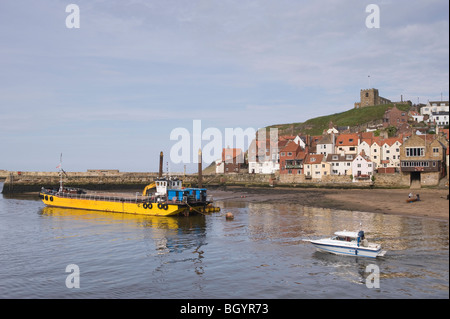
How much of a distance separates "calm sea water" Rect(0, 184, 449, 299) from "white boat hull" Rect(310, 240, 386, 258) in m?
0.47

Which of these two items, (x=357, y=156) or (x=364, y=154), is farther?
(x=364, y=154)

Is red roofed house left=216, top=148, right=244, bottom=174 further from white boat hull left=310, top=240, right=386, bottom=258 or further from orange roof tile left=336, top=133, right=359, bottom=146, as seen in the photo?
white boat hull left=310, top=240, right=386, bottom=258

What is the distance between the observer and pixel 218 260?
95.8ft

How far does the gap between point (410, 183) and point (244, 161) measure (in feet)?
200

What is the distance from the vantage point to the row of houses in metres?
82.6

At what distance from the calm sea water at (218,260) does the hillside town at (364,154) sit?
137 feet

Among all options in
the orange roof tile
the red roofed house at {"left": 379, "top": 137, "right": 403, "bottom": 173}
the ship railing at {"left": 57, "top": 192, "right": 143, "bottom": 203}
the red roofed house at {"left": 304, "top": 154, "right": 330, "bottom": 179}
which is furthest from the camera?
the orange roof tile

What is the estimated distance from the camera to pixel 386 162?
9475cm

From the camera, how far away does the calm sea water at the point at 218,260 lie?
22.7 m

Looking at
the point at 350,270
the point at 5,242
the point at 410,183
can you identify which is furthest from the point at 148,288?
the point at 410,183

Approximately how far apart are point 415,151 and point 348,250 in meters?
63.4

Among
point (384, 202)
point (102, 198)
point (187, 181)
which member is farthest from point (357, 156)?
point (102, 198)

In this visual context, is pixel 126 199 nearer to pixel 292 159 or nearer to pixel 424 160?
pixel 292 159

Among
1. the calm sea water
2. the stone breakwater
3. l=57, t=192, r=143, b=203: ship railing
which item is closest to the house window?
the stone breakwater
